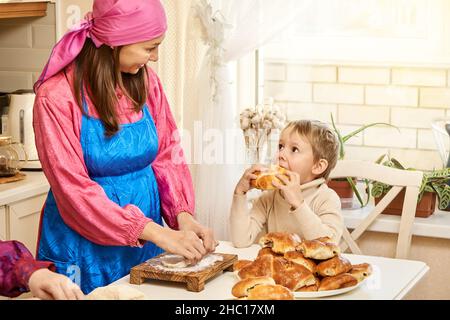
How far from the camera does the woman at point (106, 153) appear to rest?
7.18 ft

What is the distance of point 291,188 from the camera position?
2268 millimetres

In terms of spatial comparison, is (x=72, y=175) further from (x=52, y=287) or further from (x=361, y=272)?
(x=361, y=272)

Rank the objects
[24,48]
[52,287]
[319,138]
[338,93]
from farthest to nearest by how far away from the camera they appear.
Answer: [24,48] < [338,93] < [319,138] < [52,287]

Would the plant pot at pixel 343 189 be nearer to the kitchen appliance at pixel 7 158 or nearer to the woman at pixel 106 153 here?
the woman at pixel 106 153

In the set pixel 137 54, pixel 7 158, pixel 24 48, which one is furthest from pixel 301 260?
pixel 24 48

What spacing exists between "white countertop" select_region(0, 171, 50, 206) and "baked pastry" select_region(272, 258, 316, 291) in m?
1.46

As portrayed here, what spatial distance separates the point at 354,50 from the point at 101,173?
149 centimetres

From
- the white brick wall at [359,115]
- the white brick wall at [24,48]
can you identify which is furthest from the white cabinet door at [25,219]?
the white brick wall at [359,115]

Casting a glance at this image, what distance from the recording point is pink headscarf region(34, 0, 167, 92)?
2.22 meters

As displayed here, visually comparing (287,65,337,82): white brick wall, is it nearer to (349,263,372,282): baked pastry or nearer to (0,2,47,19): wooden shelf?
(0,2,47,19): wooden shelf

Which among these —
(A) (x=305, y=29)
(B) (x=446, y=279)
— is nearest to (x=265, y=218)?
(B) (x=446, y=279)

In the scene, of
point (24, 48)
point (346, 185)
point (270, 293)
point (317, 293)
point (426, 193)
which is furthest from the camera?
point (24, 48)

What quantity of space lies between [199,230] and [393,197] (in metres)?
0.94

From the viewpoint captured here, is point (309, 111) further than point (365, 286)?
Yes
